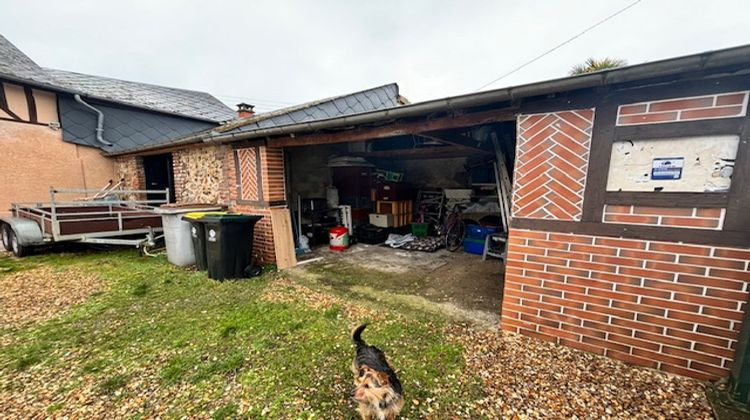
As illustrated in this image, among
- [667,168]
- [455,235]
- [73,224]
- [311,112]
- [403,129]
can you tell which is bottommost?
[455,235]

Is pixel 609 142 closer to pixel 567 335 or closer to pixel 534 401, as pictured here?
pixel 567 335

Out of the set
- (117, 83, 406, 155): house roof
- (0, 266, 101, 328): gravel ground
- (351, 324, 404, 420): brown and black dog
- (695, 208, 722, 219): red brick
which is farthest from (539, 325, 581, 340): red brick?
(0, 266, 101, 328): gravel ground

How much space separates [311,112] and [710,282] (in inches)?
297

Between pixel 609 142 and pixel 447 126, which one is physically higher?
pixel 447 126

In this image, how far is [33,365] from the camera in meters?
2.25

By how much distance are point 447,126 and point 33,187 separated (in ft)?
33.5

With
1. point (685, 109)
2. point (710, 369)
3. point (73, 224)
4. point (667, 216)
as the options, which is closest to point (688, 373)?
point (710, 369)

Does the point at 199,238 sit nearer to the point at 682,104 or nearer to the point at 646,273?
the point at 646,273

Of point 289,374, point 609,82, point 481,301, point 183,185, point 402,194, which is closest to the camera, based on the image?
point 609,82

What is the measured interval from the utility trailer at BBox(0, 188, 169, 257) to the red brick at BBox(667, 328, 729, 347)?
23.9 ft

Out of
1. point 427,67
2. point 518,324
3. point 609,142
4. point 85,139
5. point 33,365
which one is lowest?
point 33,365

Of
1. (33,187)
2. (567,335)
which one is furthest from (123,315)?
(33,187)

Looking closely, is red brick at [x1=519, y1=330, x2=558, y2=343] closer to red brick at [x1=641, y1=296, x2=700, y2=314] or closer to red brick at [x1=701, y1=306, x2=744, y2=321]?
red brick at [x1=641, y1=296, x2=700, y2=314]

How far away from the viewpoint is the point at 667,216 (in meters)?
2.02
